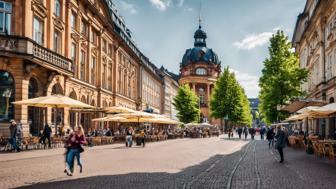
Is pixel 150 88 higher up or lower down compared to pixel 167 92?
lower down

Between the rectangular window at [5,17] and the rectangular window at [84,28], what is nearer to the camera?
the rectangular window at [5,17]

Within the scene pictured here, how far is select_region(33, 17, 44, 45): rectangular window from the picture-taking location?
29.1 meters

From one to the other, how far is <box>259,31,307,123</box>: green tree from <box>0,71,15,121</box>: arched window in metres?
28.3

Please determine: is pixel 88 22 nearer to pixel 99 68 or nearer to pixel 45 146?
pixel 99 68

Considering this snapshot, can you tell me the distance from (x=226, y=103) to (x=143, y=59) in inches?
839

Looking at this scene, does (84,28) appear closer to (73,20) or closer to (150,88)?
(73,20)

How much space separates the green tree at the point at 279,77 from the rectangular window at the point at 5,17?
28.8m

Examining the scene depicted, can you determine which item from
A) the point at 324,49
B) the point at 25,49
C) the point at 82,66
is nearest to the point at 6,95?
Result: the point at 25,49

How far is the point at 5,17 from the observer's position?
26.3 metres

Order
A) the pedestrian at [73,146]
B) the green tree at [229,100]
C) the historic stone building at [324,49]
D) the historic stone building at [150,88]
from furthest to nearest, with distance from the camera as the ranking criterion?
the green tree at [229,100] → the historic stone building at [150,88] → the historic stone building at [324,49] → the pedestrian at [73,146]

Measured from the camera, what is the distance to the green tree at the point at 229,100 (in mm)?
89375

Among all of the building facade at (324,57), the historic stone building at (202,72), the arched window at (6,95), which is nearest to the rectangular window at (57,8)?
the arched window at (6,95)

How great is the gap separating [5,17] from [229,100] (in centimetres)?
6717

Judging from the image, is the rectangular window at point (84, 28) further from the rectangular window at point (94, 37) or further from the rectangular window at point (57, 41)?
the rectangular window at point (57, 41)
